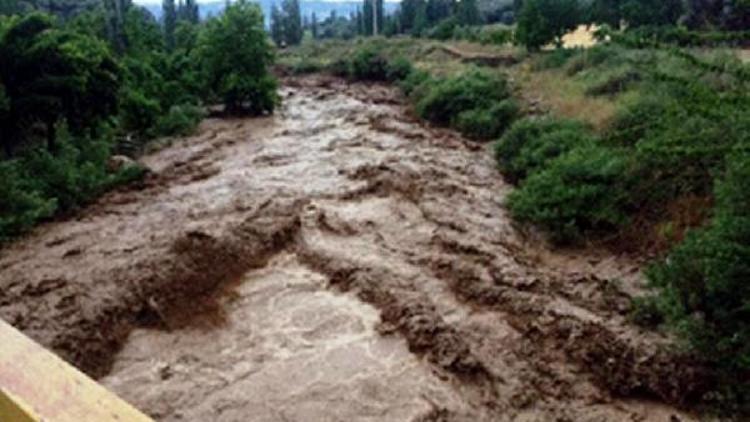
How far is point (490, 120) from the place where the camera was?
17016mm

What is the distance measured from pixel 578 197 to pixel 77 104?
925 centimetres

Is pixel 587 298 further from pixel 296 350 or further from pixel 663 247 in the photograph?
pixel 296 350

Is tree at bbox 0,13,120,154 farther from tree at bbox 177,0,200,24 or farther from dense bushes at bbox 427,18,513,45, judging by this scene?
tree at bbox 177,0,200,24

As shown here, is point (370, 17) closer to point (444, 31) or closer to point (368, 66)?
point (444, 31)

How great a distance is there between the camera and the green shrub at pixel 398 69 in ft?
92.0

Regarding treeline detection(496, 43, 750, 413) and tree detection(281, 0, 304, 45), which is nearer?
treeline detection(496, 43, 750, 413)

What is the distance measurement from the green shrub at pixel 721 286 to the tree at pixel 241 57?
1709 centimetres

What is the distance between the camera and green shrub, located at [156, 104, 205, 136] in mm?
19422

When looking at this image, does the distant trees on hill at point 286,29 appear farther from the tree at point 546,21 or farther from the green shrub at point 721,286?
the green shrub at point 721,286

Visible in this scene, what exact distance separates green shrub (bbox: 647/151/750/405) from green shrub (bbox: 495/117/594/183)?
5073mm

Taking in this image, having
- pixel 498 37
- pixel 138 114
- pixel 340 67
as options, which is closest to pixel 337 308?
pixel 138 114

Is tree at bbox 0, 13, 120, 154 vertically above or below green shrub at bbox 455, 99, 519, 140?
above

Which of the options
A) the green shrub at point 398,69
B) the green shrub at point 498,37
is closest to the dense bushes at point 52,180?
the green shrub at point 398,69

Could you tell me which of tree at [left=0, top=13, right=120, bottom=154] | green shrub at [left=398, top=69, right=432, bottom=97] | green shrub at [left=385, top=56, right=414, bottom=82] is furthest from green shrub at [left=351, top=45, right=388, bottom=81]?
tree at [left=0, top=13, right=120, bottom=154]
